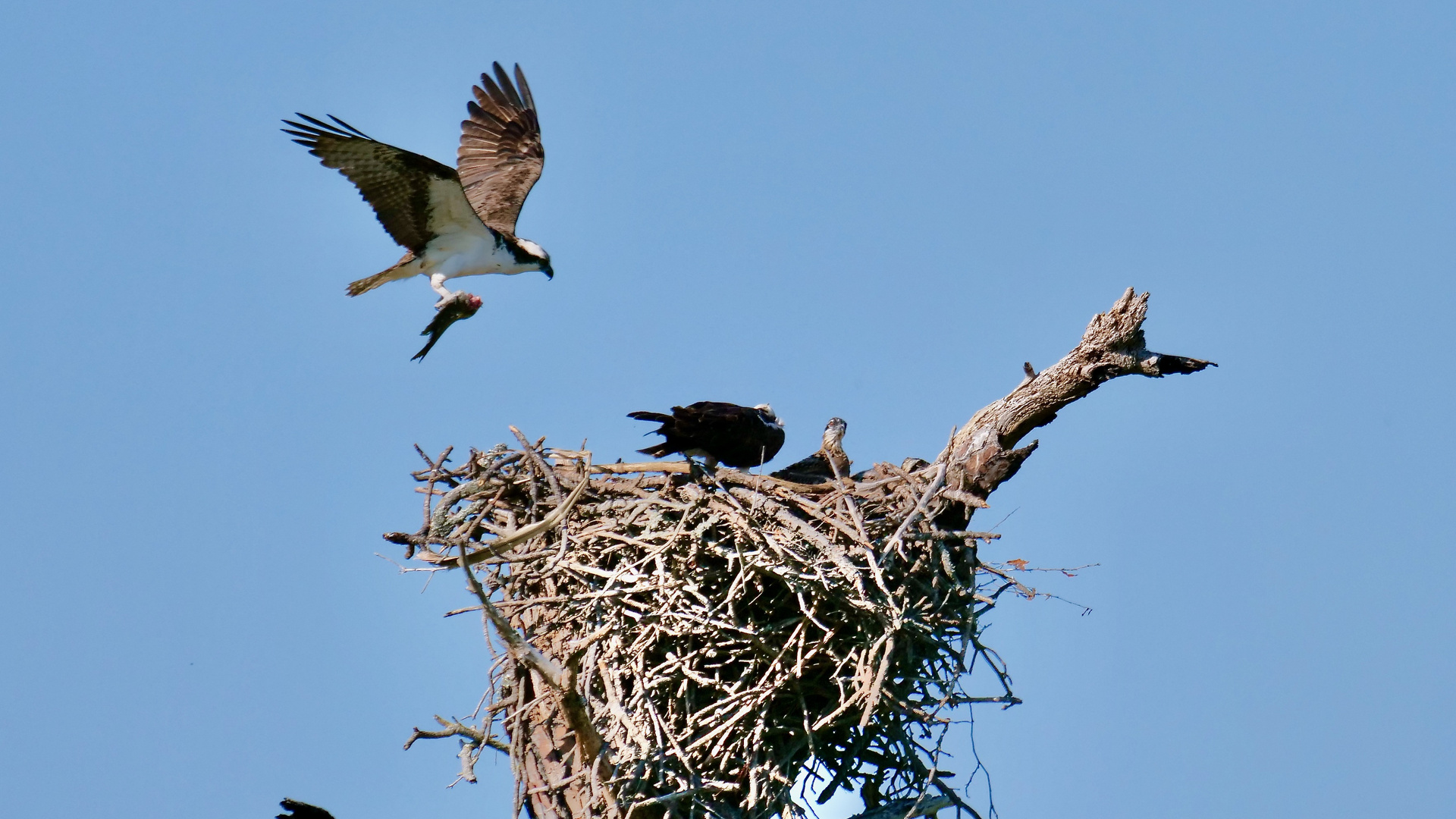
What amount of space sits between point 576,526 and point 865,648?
149 cm

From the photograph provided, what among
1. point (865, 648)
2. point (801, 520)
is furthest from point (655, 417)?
point (865, 648)

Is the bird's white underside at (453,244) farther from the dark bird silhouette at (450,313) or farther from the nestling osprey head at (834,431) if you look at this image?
the nestling osprey head at (834,431)

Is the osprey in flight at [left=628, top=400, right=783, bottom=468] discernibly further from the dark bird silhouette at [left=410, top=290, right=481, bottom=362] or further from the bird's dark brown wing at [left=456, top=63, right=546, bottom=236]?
the bird's dark brown wing at [left=456, top=63, right=546, bottom=236]

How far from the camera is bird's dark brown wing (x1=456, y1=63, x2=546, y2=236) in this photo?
10.3 meters

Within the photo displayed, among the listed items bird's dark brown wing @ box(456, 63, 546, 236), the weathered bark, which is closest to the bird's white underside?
bird's dark brown wing @ box(456, 63, 546, 236)

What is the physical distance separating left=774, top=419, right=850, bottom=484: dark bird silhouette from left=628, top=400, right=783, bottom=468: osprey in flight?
246 millimetres

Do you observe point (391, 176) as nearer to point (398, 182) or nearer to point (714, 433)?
point (398, 182)

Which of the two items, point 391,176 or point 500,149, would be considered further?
point 500,149

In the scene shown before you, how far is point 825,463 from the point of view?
760 cm

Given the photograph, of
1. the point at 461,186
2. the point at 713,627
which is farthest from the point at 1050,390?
the point at 461,186

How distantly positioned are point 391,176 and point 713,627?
13.5ft

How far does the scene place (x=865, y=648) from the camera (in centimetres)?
591

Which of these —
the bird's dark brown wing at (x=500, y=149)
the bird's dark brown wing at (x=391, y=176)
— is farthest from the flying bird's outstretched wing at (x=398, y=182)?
the bird's dark brown wing at (x=500, y=149)

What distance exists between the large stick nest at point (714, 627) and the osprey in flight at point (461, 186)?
2599 millimetres
